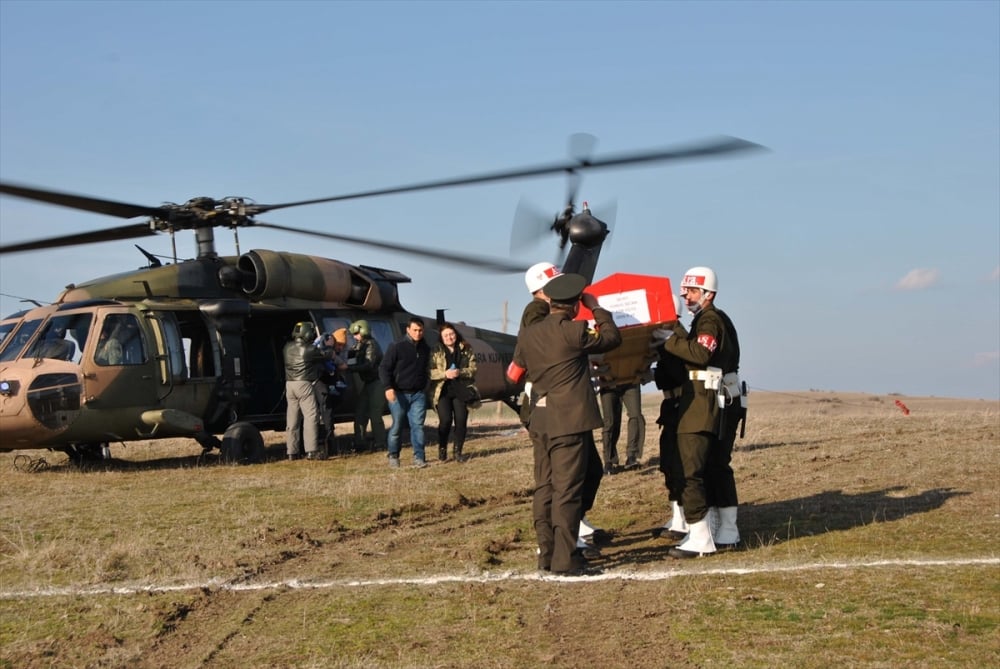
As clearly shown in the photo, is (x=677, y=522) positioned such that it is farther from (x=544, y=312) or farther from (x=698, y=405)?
(x=544, y=312)

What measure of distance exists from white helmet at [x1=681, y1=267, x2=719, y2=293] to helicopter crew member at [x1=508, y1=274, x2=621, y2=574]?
92cm

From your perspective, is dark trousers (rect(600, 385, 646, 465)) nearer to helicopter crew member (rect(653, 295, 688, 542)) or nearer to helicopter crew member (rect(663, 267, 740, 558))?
helicopter crew member (rect(653, 295, 688, 542))

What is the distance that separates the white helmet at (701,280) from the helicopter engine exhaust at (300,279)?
881cm

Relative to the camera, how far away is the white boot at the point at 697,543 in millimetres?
7617

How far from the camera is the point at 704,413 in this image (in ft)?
25.3

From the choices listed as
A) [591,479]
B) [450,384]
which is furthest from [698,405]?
[450,384]

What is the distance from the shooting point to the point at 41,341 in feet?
44.9

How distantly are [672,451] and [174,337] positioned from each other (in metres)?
8.77

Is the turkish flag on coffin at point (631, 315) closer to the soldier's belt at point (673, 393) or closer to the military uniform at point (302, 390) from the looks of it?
the soldier's belt at point (673, 393)

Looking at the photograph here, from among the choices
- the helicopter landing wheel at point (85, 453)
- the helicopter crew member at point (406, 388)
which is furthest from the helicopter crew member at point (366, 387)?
the helicopter landing wheel at point (85, 453)

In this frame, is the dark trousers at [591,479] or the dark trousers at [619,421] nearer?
the dark trousers at [591,479]

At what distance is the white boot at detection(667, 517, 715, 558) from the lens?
7.62 metres

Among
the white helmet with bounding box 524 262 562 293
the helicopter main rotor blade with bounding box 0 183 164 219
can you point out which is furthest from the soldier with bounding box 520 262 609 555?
the helicopter main rotor blade with bounding box 0 183 164 219

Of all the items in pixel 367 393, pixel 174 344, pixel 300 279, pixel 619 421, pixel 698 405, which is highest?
pixel 300 279
